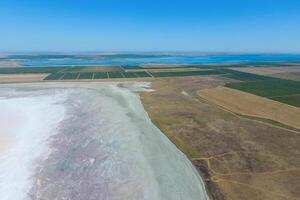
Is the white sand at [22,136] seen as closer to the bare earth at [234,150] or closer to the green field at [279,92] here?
the bare earth at [234,150]

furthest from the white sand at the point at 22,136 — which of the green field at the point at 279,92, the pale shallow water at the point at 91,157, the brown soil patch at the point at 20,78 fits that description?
the green field at the point at 279,92

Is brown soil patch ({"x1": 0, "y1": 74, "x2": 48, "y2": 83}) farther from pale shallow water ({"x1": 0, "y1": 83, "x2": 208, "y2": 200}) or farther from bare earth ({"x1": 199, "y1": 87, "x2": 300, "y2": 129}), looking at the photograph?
bare earth ({"x1": 199, "y1": 87, "x2": 300, "y2": 129})

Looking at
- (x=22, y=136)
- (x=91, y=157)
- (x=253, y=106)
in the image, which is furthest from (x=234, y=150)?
(x=22, y=136)

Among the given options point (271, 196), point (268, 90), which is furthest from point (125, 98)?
point (271, 196)

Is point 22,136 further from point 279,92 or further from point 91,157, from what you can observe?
point 279,92

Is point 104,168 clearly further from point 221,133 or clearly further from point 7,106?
point 7,106
